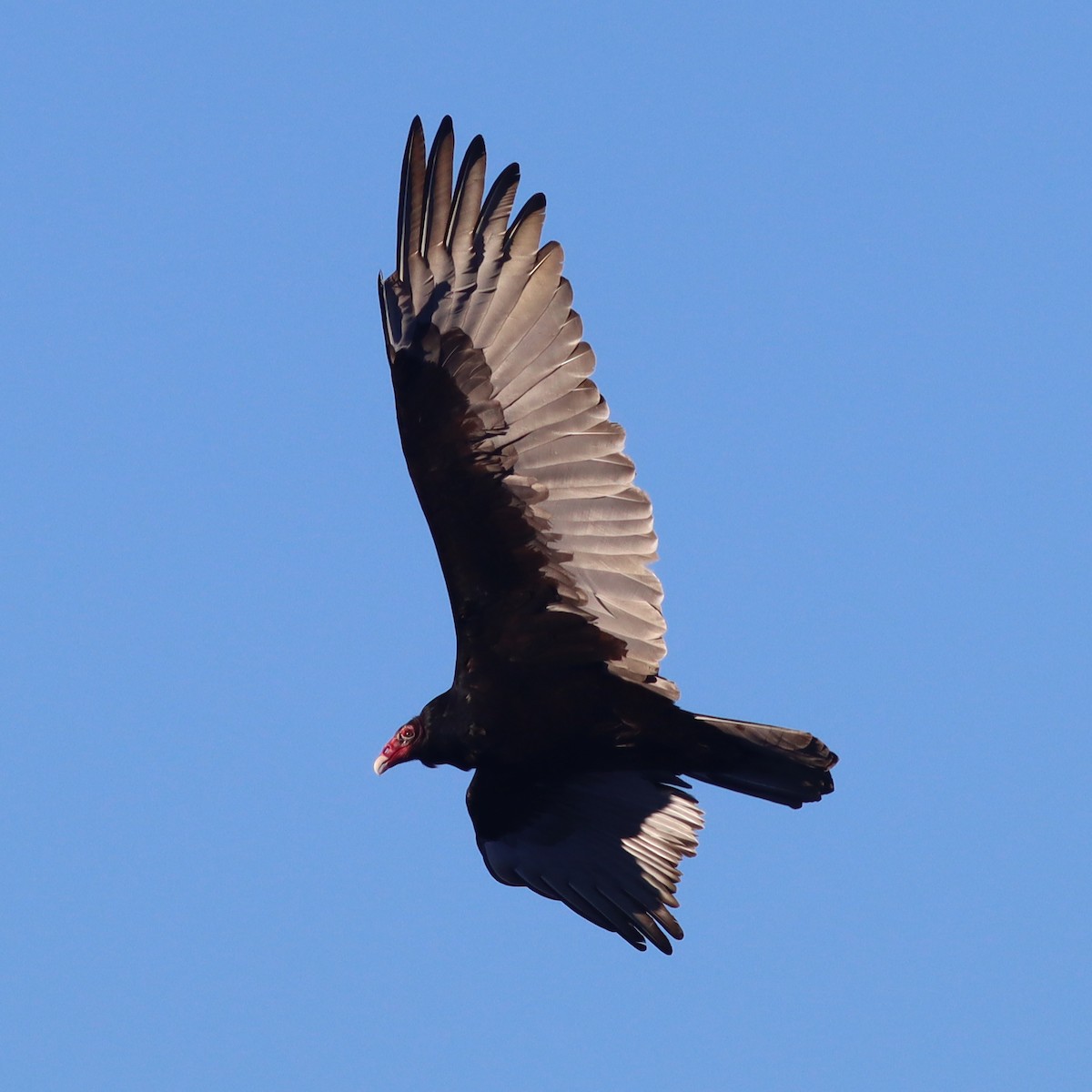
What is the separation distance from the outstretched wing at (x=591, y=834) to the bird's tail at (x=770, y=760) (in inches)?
20.5

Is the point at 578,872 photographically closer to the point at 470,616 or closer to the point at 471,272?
the point at 470,616

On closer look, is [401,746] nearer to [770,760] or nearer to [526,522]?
[526,522]

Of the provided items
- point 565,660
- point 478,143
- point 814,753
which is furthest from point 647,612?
point 478,143

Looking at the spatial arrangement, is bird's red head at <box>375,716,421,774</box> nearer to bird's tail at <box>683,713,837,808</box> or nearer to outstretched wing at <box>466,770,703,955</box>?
outstretched wing at <box>466,770,703,955</box>

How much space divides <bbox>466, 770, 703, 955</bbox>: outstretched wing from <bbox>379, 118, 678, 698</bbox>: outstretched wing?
74 centimetres

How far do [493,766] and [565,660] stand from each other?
0.65 meters

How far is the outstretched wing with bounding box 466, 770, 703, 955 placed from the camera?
8297 millimetres

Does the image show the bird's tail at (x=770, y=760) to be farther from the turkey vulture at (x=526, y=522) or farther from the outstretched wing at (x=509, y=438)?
the outstretched wing at (x=509, y=438)

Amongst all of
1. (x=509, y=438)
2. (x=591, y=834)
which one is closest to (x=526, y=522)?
(x=509, y=438)

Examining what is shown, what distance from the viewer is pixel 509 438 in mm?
7816

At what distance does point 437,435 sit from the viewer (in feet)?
25.4

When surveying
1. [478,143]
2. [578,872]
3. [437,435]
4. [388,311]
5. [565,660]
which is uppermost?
[478,143]

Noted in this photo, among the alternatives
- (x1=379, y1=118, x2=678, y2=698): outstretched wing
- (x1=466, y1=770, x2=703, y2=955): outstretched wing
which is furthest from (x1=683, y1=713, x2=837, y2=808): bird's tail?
(x1=466, y1=770, x2=703, y2=955): outstretched wing

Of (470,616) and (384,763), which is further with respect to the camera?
(384,763)
